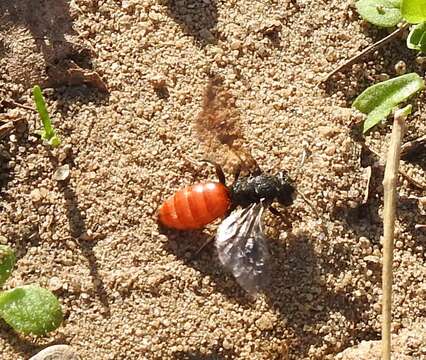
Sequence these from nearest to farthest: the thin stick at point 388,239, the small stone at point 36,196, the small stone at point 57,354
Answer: the thin stick at point 388,239 → the small stone at point 57,354 → the small stone at point 36,196

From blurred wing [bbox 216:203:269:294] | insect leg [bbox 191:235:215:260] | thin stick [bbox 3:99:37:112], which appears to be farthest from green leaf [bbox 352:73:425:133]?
thin stick [bbox 3:99:37:112]

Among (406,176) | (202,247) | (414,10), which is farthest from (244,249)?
(414,10)

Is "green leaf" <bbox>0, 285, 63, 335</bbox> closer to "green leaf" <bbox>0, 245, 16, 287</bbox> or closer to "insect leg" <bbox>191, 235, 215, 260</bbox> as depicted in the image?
"green leaf" <bbox>0, 245, 16, 287</bbox>

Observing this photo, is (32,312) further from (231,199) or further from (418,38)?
(418,38)

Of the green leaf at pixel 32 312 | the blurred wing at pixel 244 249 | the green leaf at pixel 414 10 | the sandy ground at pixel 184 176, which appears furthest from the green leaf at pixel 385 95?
the green leaf at pixel 32 312

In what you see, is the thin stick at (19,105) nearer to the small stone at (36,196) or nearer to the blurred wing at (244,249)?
the small stone at (36,196)

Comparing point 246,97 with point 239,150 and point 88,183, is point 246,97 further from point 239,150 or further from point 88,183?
point 88,183

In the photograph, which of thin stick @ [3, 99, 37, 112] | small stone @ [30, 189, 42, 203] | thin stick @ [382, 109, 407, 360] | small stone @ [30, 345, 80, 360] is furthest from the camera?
thin stick @ [3, 99, 37, 112]
